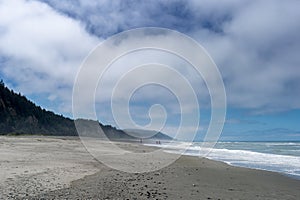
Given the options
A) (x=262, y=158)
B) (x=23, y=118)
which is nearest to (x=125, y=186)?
(x=262, y=158)

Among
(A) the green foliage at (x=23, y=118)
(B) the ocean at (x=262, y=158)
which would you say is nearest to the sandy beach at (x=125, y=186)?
(B) the ocean at (x=262, y=158)

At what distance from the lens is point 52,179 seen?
43.2 ft

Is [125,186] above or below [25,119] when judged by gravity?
below

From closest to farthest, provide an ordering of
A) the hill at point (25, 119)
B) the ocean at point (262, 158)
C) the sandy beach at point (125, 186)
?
the sandy beach at point (125, 186), the ocean at point (262, 158), the hill at point (25, 119)

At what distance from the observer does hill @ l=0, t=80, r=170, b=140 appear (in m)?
92.8

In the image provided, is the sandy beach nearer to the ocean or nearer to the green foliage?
the ocean

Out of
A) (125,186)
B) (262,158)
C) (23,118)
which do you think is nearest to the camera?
(125,186)

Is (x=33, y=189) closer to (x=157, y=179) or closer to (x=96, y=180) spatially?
(x=96, y=180)

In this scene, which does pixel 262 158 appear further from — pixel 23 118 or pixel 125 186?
pixel 23 118

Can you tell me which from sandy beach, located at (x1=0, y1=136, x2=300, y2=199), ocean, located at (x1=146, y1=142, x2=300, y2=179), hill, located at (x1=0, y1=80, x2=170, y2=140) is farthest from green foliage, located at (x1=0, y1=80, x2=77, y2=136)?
sandy beach, located at (x1=0, y1=136, x2=300, y2=199)

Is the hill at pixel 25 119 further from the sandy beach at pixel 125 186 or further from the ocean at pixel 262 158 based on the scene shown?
the sandy beach at pixel 125 186

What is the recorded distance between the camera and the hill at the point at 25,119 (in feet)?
304

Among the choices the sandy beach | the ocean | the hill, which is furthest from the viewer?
the hill

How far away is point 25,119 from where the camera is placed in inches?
4080
